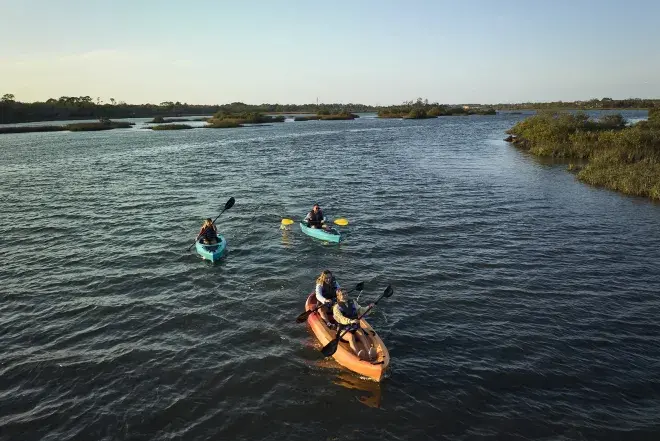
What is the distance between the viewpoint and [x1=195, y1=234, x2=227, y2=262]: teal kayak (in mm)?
19172

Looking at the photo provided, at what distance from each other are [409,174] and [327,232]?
2120 centimetres

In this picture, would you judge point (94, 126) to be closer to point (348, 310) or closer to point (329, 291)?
point (329, 291)

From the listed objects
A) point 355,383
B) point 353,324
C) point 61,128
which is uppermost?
point 61,128

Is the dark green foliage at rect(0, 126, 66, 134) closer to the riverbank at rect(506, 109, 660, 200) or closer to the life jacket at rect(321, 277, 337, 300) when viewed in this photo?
the riverbank at rect(506, 109, 660, 200)

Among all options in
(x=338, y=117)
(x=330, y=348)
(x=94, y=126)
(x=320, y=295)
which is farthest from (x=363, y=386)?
(x=338, y=117)

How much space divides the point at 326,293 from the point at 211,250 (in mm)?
7394

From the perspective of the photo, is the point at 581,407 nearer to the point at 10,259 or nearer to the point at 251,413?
the point at 251,413

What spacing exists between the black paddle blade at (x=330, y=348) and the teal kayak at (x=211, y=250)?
29.8 ft

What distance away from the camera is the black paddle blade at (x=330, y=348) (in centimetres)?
1169

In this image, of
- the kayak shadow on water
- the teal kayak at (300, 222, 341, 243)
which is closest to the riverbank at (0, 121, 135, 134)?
the teal kayak at (300, 222, 341, 243)

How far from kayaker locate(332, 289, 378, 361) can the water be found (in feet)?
2.46

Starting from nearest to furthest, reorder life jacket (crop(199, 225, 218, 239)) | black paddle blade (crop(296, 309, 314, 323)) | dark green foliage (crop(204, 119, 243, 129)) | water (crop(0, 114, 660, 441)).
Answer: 1. water (crop(0, 114, 660, 441))
2. black paddle blade (crop(296, 309, 314, 323))
3. life jacket (crop(199, 225, 218, 239))
4. dark green foliage (crop(204, 119, 243, 129))

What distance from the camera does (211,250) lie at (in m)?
19.2

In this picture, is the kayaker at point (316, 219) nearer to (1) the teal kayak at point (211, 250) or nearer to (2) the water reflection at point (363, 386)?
(1) the teal kayak at point (211, 250)
